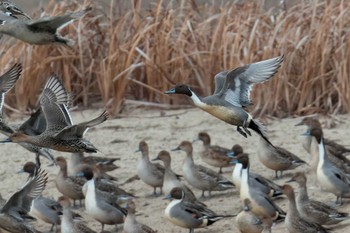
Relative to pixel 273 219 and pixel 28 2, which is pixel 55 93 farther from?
pixel 28 2

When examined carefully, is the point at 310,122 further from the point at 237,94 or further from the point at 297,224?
the point at 237,94

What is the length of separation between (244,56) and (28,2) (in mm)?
8284

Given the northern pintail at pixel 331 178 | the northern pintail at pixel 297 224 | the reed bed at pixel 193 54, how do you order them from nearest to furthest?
the northern pintail at pixel 297 224 → the northern pintail at pixel 331 178 → the reed bed at pixel 193 54

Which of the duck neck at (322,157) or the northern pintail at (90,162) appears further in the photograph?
the northern pintail at (90,162)

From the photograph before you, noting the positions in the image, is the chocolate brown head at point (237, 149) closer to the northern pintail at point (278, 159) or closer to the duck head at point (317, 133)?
the northern pintail at point (278, 159)

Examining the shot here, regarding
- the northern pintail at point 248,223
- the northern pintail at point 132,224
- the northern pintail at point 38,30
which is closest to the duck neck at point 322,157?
the northern pintail at point 248,223

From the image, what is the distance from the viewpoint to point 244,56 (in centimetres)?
1307

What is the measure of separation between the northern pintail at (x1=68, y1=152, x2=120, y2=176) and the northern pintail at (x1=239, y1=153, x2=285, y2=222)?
1752 millimetres

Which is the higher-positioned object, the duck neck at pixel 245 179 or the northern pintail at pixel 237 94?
the northern pintail at pixel 237 94

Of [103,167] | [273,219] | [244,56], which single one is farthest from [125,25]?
[273,219]

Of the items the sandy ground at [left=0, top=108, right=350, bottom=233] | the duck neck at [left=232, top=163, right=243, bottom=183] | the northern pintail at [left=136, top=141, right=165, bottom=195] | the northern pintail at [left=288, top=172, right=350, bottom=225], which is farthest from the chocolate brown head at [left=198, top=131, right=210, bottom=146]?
the northern pintail at [left=288, top=172, right=350, bottom=225]

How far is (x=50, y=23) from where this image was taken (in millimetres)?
8805

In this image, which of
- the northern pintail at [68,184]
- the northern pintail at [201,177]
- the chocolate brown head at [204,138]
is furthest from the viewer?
the chocolate brown head at [204,138]

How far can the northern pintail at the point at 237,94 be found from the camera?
8.71 m
